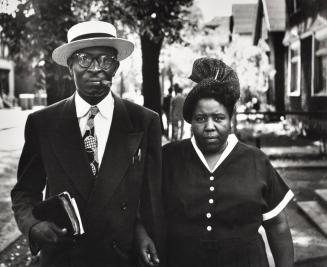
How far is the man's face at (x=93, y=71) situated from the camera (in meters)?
2.37

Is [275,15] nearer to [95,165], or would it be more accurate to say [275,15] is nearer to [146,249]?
[95,165]

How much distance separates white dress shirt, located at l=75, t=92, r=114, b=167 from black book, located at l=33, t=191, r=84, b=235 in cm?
30

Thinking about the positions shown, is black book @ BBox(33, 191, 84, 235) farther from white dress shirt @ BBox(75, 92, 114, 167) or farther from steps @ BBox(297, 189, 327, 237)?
steps @ BBox(297, 189, 327, 237)

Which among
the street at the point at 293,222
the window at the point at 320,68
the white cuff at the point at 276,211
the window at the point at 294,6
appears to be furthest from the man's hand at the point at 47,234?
the window at the point at 294,6

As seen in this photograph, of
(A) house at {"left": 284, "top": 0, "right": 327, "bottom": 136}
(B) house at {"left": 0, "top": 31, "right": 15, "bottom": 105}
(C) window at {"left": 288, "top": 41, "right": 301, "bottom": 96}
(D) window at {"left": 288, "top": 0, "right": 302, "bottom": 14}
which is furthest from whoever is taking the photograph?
(B) house at {"left": 0, "top": 31, "right": 15, "bottom": 105}

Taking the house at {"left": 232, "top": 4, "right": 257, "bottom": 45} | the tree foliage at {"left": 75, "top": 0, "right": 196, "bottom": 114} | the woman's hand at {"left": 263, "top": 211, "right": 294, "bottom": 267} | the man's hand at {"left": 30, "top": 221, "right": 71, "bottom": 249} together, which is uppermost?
the house at {"left": 232, "top": 4, "right": 257, "bottom": 45}

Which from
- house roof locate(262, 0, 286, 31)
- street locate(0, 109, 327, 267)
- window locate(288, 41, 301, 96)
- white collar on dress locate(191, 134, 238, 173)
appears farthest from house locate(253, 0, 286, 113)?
white collar on dress locate(191, 134, 238, 173)

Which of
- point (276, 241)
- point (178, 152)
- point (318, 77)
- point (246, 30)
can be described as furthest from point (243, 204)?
point (246, 30)

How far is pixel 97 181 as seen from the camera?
7.65 ft

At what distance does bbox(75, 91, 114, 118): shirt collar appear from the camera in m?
2.39

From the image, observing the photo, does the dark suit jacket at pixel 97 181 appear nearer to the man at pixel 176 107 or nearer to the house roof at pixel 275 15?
the man at pixel 176 107

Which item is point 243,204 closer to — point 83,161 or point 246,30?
point 83,161

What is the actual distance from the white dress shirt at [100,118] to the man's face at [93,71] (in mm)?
30

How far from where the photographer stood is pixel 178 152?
2543 millimetres
